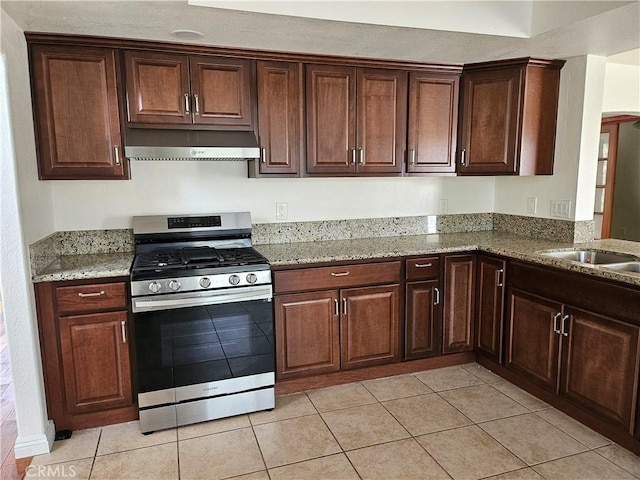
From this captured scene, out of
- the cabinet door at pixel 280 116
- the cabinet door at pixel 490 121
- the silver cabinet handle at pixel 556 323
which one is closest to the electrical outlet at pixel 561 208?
the cabinet door at pixel 490 121

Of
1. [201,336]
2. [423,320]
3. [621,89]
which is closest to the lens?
[201,336]

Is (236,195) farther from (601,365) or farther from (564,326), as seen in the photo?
(601,365)

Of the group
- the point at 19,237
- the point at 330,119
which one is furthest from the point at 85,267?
the point at 330,119

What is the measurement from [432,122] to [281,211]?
4.26 feet

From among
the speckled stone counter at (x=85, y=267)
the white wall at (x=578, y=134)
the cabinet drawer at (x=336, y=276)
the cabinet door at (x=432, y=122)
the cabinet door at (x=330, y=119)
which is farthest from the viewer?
the cabinet door at (x=432, y=122)

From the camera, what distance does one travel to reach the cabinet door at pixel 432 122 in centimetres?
325

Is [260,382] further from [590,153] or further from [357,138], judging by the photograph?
[590,153]

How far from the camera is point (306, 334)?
2883 millimetres

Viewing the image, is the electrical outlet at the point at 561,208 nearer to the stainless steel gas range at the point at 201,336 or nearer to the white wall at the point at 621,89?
the white wall at the point at 621,89

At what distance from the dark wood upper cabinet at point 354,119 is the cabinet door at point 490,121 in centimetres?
52

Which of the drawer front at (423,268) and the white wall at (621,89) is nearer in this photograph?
the drawer front at (423,268)

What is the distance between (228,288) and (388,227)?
5.07 feet

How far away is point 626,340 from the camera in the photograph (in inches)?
88.9

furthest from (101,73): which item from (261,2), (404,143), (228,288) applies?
(404,143)
